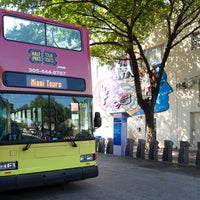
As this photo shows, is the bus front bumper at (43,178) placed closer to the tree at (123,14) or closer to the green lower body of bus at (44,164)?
the green lower body of bus at (44,164)

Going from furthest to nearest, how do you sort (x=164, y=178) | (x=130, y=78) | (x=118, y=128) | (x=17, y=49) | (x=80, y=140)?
(x=130, y=78) < (x=118, y=128) < (x=164, y=178) < (x=80, y=140) < (x=17, y=49)

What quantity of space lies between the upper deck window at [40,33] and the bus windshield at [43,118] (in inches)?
52.3

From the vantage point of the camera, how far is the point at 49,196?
8180mm

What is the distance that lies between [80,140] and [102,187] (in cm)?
144

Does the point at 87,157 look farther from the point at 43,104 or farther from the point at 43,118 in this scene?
the point at 43,104

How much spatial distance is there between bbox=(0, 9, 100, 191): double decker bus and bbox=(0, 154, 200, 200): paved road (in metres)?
0.54

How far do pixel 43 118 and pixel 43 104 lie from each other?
0.31 m

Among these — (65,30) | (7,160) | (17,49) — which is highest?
(65,30)

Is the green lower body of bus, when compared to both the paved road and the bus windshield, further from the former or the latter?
the paved road

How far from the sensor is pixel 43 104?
7984 millimetres

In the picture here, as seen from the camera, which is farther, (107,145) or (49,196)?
(107,145)

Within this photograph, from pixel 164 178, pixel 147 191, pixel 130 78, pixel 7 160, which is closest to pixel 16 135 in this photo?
pixel 7 160

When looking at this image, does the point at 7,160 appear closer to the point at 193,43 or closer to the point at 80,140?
the point at 80,140

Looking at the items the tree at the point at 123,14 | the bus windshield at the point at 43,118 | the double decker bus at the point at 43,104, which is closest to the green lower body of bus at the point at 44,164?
the double decker bus at the point at 43,104
